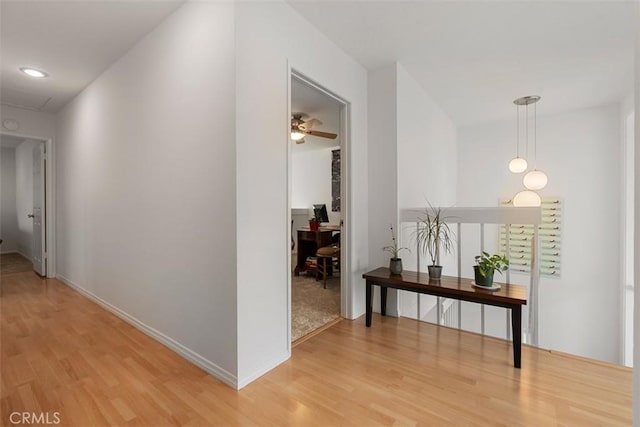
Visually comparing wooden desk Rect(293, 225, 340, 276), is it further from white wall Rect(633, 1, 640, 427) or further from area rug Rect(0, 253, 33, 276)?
area rug Rect(0, 253, 33, 276)

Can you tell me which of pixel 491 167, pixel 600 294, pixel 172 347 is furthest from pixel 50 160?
pixel 600 294

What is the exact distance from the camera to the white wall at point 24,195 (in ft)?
17.1

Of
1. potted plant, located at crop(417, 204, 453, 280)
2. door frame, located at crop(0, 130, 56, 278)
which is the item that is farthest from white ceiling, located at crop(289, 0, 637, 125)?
door frame, located at crop(0, 130, 56, 278)

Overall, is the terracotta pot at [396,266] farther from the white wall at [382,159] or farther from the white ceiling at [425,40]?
the white ceiling at [425,40]

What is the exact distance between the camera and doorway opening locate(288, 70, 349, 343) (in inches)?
108

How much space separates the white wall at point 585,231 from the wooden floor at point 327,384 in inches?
118

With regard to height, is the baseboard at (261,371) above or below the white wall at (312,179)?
below

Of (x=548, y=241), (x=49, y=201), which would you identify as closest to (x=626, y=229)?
(x=548, y=241)

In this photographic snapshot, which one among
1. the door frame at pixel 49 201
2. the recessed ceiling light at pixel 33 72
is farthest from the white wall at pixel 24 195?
the recessed ceiling light at pixel 33 72

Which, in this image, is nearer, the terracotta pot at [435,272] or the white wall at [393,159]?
the terracotta pot at [435,272]

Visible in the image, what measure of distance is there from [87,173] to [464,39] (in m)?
4.07

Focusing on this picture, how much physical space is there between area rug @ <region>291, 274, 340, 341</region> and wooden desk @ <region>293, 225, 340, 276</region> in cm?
40

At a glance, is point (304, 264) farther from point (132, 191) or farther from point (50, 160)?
point (50, 160)

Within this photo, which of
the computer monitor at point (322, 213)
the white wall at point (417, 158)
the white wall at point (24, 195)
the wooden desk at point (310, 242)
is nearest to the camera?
the white wall at point (417, 158)
